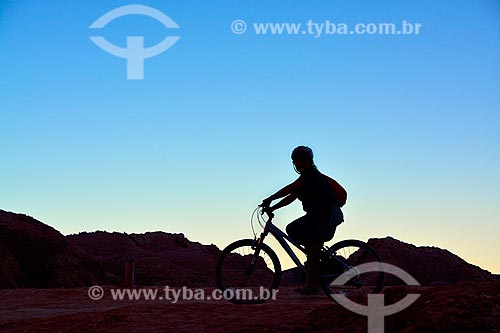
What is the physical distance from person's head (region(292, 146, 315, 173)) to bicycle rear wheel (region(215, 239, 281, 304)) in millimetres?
→ 1145

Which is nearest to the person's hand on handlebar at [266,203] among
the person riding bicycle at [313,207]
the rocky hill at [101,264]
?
the person riding bicycle at [313,207]

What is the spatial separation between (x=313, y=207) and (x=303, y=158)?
1.94 feet

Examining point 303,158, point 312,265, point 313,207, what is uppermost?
point 303,158

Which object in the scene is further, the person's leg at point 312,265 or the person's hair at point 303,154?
the person's hair at point 303,154

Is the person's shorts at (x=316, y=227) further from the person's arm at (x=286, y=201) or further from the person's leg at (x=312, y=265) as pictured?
the person's arm at (x=286, y=201)

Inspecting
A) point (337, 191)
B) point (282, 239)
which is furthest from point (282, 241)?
point (337, 191)

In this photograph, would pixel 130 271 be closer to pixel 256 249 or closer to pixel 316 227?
pixel 256 249

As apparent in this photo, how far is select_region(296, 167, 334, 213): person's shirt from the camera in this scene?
7953 mm

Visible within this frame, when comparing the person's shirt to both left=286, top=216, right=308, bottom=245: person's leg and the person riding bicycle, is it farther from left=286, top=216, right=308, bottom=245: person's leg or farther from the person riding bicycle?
left=286, top=216, right=308, bottom=245: person's leg

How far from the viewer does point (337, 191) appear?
7.97 m

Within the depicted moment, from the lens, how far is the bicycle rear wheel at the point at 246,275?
833 cm
